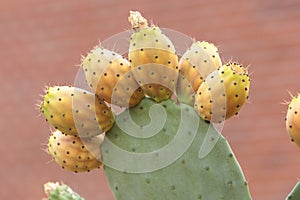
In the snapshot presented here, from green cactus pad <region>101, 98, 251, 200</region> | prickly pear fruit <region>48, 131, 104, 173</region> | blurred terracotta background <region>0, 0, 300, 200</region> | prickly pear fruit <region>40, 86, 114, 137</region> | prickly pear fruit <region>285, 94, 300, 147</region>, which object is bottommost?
prickly pear fruit <region>285, 94, 300, 147</region>

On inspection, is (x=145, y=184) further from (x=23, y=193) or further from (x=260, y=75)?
(x=23, y=193)

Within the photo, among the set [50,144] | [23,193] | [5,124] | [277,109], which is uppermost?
[5,124]

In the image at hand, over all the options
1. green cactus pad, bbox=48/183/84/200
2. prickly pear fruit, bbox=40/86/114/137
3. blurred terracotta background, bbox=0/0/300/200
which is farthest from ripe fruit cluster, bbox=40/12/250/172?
blurred terracotta background, bbox=0/0/300/200

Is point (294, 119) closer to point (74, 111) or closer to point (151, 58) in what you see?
point (151, 58)

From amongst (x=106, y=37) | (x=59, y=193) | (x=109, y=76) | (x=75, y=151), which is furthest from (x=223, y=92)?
(x=106, y=37)

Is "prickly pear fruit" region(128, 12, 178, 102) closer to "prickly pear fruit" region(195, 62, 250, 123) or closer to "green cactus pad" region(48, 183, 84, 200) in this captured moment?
"prickly pear fruit" region(195, 62, 250, 123)

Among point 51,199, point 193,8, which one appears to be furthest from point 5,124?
point 51,199
